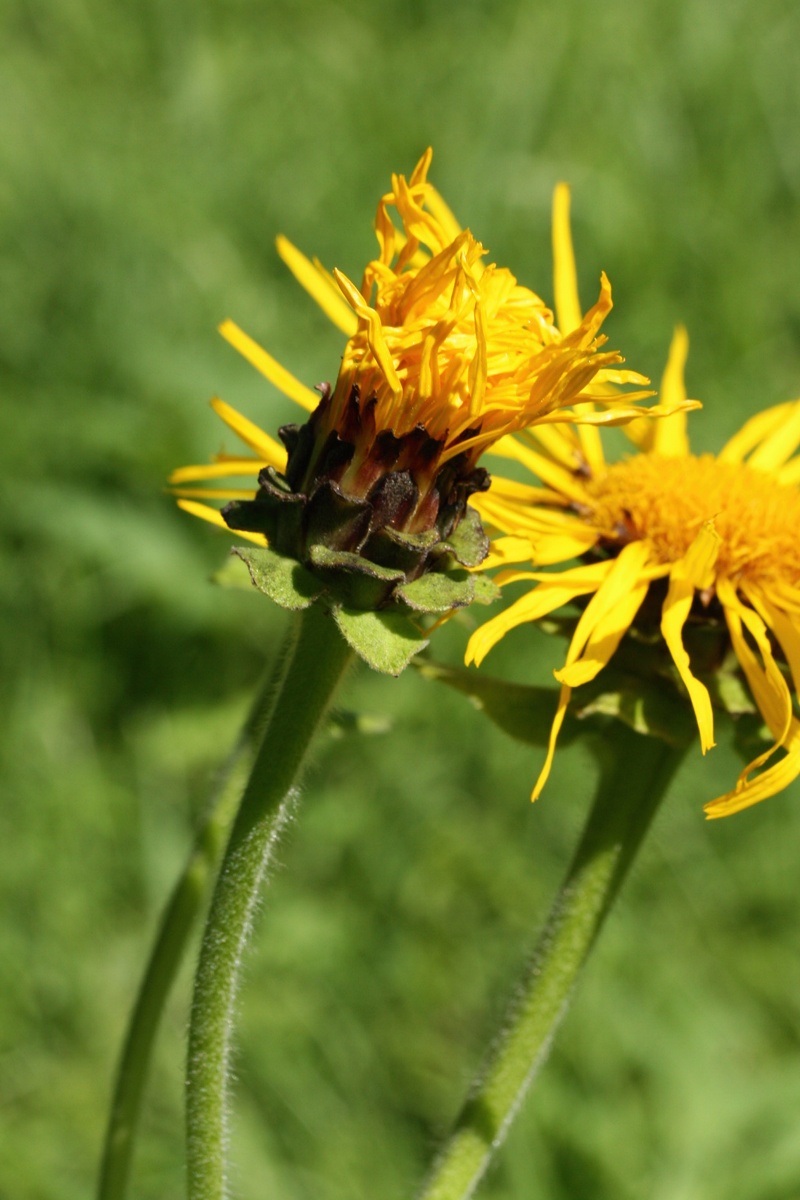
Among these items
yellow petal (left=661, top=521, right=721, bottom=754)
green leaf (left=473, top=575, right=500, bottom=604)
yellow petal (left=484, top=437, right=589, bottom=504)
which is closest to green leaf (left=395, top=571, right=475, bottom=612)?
green leaf (left=473, top=575, right=500, bottom=604)

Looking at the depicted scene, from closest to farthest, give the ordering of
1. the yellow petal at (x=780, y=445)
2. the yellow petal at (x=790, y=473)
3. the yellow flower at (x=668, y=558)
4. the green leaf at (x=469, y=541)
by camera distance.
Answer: the green leaf at (x=469, y=541), the yellow flower at (x=668, y=558), the yellow petal at (x=790, y=473), the yellow petal at (x=780, y=445)

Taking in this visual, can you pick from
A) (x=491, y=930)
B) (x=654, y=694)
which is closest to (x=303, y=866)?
(x=491, y=930)

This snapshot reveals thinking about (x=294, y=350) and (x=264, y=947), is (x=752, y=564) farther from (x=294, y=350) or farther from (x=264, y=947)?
(x=294, y=350)

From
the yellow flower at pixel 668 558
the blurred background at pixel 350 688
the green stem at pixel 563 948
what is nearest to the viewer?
the yellow flower at pixel 668 558

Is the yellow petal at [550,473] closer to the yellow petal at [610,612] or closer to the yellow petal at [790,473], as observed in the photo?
the yellow petal at [610,612]

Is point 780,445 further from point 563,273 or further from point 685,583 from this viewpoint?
point 685,583

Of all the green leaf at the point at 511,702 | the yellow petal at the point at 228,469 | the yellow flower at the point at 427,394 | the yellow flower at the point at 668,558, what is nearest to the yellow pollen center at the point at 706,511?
the yellow flower at the point at 668,558

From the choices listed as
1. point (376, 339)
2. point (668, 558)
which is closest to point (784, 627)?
point (668, 558)

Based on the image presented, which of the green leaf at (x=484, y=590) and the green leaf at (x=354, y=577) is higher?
the green leaf at (x=354, y=577)
